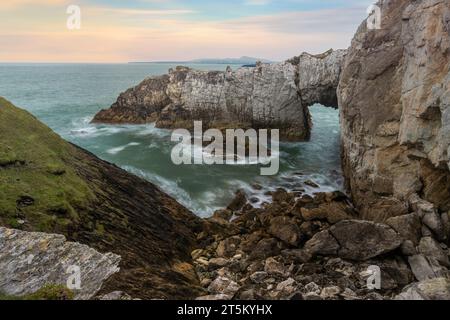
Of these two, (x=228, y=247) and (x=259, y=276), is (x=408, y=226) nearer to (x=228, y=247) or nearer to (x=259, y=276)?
(x=259, y=276)

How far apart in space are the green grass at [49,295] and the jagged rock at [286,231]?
12128 millimetres

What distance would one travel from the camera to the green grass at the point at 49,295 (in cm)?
1138

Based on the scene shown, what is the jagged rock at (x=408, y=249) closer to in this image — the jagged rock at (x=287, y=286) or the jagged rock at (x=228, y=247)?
the jagged rock at (x=287, y=286)

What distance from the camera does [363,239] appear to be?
18.5 meters

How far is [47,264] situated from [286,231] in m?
12.5

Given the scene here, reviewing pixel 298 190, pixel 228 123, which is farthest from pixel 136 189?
pixel 228 123

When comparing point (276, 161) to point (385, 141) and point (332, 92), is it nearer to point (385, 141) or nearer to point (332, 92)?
point (332, 92)

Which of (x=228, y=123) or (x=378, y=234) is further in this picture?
(x=228, y=123)

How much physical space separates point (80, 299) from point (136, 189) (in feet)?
43.9

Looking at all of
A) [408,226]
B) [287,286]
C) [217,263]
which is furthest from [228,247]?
[408,226]

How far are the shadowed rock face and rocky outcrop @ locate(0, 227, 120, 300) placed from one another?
34.1 meters

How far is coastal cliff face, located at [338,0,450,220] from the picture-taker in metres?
20.4

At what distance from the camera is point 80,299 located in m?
11.6
